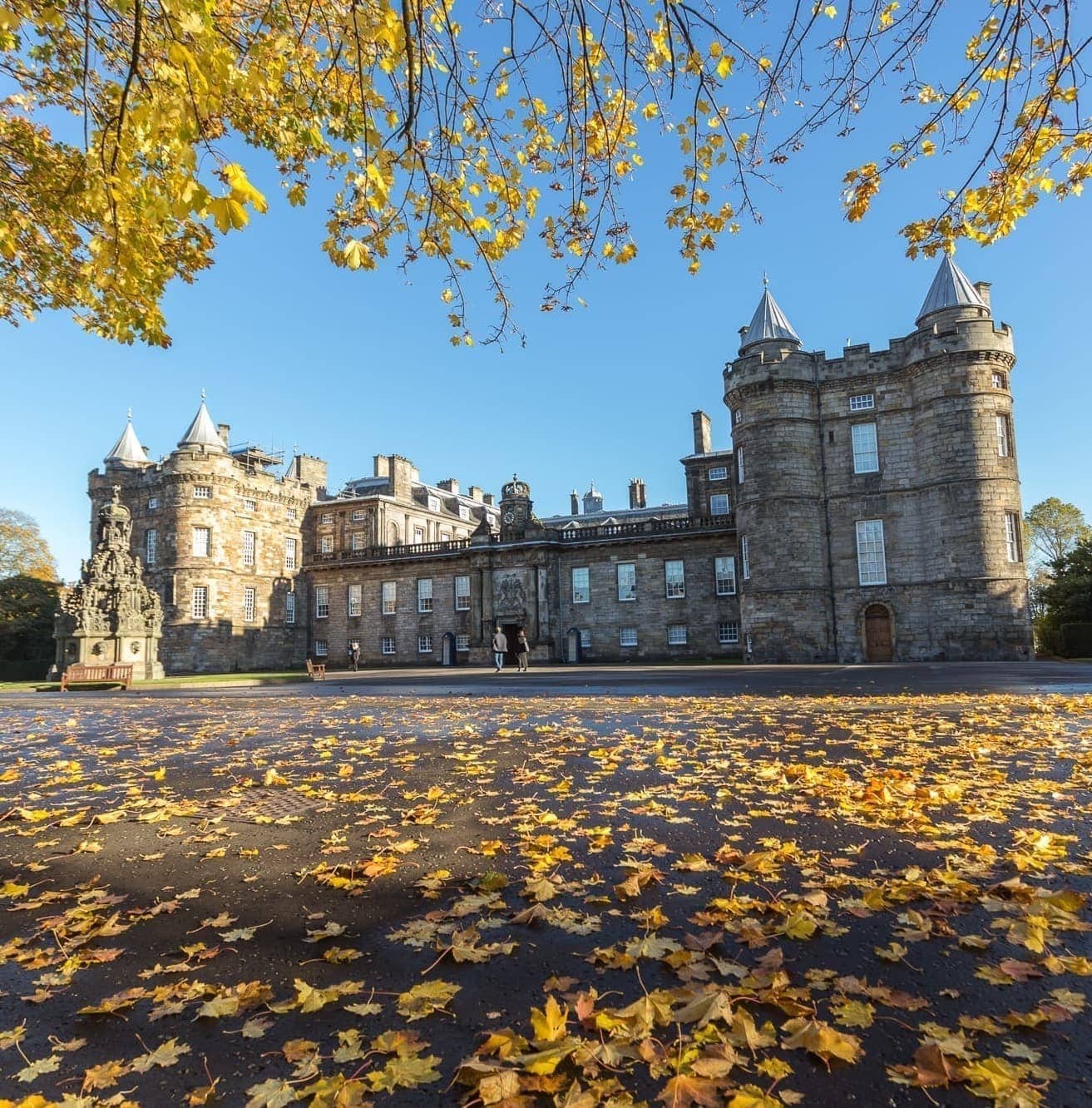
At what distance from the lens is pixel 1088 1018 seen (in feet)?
7.72

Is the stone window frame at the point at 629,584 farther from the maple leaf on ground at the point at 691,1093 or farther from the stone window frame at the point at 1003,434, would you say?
the maple leaf on ground at the point at 691,1093

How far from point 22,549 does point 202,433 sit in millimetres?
18719

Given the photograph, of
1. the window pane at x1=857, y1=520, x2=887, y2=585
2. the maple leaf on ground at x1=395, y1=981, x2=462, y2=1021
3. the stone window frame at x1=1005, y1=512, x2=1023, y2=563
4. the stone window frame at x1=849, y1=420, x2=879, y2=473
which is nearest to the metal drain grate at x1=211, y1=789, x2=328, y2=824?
the maple leaf on ground at x1=395, y1=981, x2=462, y2=1021

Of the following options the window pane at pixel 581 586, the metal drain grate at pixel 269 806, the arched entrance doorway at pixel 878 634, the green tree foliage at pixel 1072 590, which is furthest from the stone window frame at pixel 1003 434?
the metal drain grate at pixel 269 806

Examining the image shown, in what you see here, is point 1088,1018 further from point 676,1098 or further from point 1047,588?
point 1047,588

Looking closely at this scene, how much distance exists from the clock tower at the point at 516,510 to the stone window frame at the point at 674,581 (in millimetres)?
8935

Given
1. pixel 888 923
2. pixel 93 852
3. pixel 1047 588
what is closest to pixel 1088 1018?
pixel 888 923

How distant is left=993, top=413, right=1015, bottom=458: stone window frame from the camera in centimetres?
2980

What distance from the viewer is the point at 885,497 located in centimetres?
3180

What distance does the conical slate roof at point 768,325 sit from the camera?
34625 mm

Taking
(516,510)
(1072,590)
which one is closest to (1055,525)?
(1072,590)

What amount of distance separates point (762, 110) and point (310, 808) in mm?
6161

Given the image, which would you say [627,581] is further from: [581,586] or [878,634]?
[878,634]

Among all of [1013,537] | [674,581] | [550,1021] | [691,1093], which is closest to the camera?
[691,1093]
